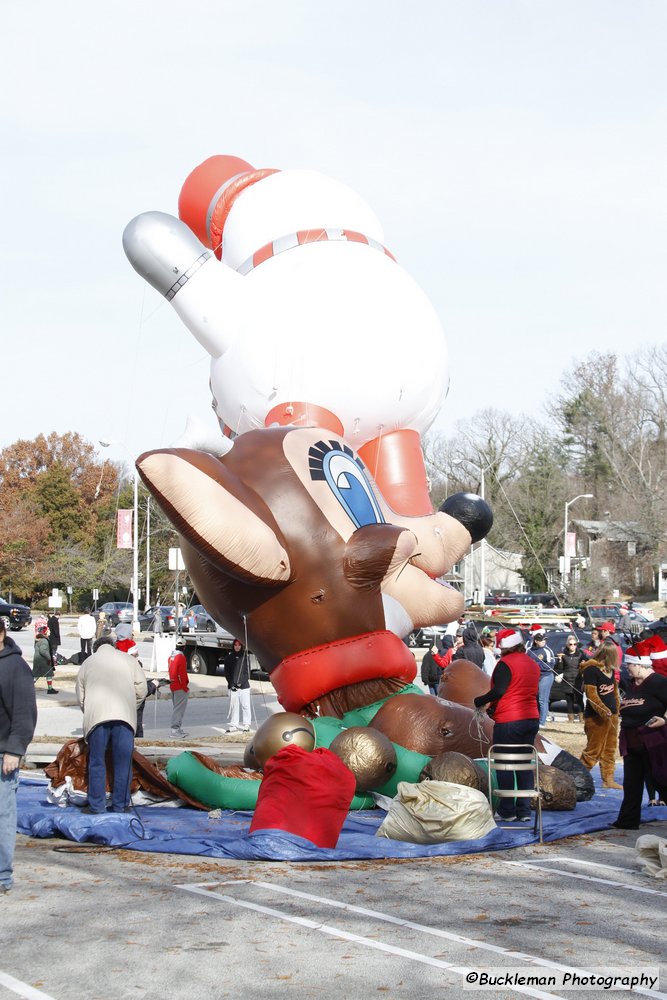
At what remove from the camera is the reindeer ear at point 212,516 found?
32.3ft

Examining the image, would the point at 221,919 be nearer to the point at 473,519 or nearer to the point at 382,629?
the point at 382,629

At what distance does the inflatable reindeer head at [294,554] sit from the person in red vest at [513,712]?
1.20 metres

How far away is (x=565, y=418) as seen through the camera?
69.0m

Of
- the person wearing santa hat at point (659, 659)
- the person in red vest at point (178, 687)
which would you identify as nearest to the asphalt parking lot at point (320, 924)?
the person wearing santa hat at point (659, 659)

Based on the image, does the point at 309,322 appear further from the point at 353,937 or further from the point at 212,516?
the point at 353,937

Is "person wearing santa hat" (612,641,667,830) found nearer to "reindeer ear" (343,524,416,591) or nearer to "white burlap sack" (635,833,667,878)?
"white burlap sack" (635,833,667,878)

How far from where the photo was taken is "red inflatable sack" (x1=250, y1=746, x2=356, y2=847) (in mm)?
8562

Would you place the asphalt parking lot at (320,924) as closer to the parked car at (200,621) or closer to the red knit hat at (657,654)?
the red knit hat at (657,654)

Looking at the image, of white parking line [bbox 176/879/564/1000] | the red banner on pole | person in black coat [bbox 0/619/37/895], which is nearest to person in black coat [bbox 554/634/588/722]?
white parking line [bbox 176/879/564/1000]

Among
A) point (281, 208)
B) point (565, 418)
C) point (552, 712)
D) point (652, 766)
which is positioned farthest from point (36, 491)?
point (652, 766)

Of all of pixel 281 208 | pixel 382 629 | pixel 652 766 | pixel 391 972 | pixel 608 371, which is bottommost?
pixel 391 972

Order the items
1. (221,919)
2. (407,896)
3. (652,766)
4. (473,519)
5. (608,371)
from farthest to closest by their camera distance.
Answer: (608,371)
(473,519)
(652,766)
(407,896)
(221,919)

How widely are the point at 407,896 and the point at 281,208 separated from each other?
8504 mm

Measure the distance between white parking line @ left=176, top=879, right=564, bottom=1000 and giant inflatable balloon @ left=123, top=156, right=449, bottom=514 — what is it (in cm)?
590
